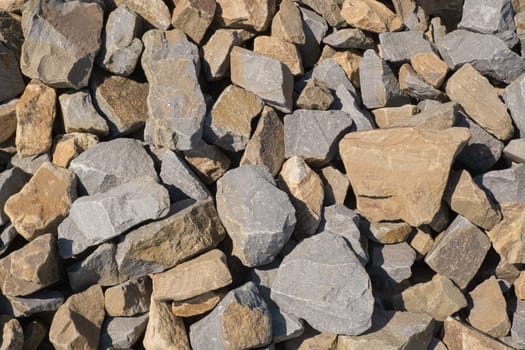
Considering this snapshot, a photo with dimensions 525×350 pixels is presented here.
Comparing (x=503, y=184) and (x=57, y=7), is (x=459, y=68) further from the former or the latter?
(x=57, y=7)

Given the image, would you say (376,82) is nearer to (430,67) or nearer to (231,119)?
(430,67)

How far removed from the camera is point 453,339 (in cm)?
263

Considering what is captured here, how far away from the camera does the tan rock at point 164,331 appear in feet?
7.67

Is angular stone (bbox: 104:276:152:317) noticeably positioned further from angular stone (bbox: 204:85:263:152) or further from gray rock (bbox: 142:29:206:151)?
angular stone (bbox: 204:85:263:152)

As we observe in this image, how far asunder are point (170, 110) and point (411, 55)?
4.98 ft

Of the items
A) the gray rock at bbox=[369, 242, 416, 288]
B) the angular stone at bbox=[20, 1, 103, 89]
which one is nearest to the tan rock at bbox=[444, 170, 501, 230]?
the gray rock at bbox=[369, 242, 416, 288]

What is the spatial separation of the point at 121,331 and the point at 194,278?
433 millimetres

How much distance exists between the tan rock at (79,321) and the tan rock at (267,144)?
39.4 inches

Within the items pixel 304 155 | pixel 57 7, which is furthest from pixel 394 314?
pixel 57 7

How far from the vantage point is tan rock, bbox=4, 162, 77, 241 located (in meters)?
2.50

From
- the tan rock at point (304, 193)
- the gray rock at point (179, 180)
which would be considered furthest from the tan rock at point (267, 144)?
the gray rock at point (179, 180)

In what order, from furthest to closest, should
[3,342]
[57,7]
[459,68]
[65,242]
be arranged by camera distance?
1. [459,68]
2. [57,7]
3. [65,242]
4. [3,342]

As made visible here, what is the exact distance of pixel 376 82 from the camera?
120 inches

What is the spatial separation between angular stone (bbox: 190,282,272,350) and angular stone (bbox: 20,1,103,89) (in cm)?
137
